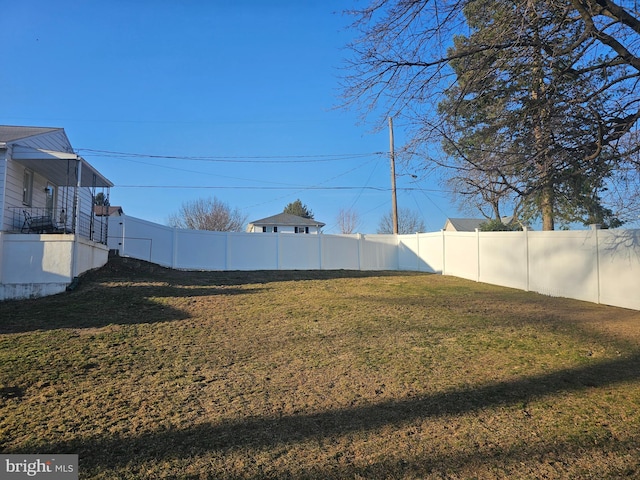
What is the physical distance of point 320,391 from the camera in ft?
15.4

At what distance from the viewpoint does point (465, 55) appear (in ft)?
20.8

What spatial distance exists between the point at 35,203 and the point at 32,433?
12.8 metres

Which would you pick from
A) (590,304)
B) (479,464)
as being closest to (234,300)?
(479,464)

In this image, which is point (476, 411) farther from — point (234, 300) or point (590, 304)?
point (590, 304)

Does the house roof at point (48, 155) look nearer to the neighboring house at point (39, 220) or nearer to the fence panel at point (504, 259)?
the neighboring house at point (39, 220)

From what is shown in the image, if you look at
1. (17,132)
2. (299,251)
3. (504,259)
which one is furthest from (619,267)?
(17,132)

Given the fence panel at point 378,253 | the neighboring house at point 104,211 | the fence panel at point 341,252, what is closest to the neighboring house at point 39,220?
the neighboring house at point 104,211

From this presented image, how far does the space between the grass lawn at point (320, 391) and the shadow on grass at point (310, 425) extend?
0.06ft

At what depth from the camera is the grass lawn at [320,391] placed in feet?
10.9

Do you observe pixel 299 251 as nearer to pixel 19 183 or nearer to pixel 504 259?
pixel 504 259

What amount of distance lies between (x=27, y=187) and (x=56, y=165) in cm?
113

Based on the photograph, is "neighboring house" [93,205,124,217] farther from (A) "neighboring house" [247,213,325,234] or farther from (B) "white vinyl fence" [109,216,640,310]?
(A) "neighboring house" [247,213,325,234]

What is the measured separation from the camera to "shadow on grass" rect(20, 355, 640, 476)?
3391mm

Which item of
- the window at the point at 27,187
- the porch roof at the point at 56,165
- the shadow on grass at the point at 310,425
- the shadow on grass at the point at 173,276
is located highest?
Answer: the porch roof at the point at 56,165
